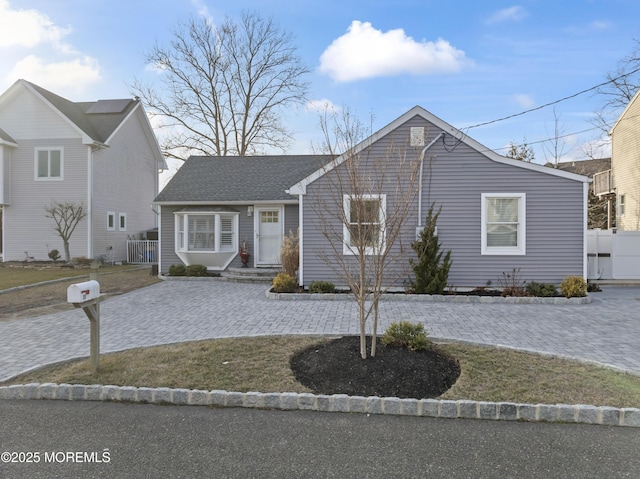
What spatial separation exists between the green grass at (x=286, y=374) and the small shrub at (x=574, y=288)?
5.15 m

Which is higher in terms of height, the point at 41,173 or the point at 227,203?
the point at 41,173

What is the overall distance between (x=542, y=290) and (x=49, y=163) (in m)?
19.9

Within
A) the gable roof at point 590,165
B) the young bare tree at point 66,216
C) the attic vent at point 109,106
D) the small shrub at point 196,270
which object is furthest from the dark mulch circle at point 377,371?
the gable roof at point 590,165

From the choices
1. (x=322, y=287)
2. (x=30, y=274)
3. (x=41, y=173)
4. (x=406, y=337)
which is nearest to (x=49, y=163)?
(x=41, y=173)

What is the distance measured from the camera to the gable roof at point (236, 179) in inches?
547

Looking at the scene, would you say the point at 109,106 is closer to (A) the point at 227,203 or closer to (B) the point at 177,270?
(A) the point at 227,203

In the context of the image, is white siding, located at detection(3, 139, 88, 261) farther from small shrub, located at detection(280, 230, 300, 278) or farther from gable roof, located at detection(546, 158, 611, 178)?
gable roof, located at detection(546, 158, 611, 178)

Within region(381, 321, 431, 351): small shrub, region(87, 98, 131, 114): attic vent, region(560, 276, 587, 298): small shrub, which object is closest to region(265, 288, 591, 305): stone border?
region(560, 276, 587, 298): small shrub

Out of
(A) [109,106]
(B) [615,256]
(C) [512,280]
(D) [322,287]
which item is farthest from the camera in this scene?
(A) [109,106]

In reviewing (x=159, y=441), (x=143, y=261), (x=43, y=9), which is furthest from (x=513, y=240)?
(x=143, y=261)

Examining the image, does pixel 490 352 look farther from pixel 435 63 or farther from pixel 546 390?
pixel 435 63

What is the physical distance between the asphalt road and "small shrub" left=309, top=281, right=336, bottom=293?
240 inches

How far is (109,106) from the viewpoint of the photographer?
20984 millimetres

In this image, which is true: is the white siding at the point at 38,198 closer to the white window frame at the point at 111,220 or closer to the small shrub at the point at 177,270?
the white window frame at the point at 111,220
